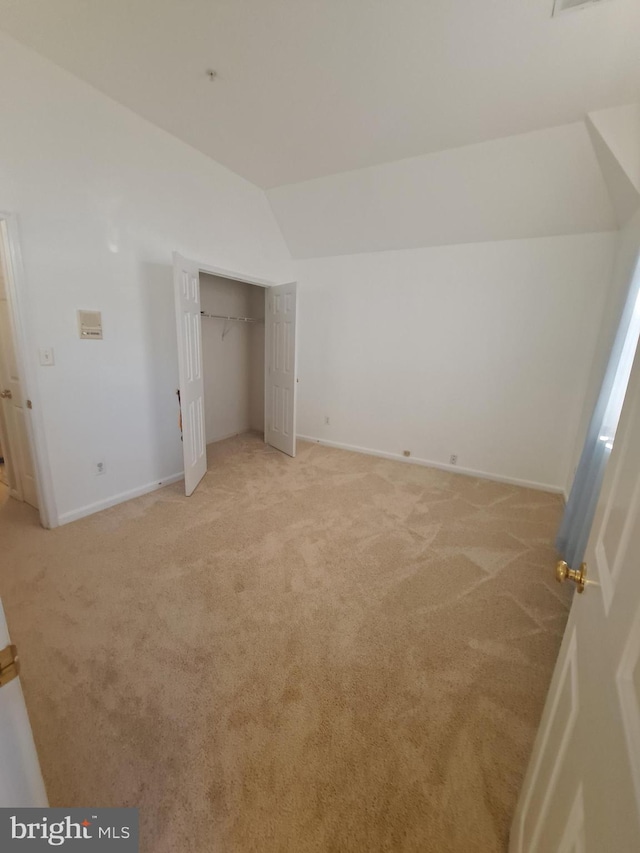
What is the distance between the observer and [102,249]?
254 centimetres

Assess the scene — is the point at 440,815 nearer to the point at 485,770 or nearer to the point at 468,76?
the point at 485,770

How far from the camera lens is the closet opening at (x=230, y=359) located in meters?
3.02

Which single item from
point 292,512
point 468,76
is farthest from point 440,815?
point 468,76

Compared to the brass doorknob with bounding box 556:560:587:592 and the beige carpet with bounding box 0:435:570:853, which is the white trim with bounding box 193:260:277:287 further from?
the brass doorknob with bounding box 556:560:587:592

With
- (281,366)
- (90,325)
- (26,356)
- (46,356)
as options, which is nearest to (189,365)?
(90,325)

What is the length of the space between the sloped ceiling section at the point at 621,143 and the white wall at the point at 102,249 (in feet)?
9.96

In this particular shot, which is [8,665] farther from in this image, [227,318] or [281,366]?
[227,318]

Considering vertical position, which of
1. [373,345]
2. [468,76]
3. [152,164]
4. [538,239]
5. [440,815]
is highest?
[468,76]

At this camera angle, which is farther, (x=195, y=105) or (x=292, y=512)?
(x=292, y=512)

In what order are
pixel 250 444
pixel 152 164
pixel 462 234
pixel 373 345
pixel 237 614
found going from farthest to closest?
1. pixel 250 444
2. pixel 373 345
3. pixel 462 234
4. pixel 152 164
5. pixel 237 614

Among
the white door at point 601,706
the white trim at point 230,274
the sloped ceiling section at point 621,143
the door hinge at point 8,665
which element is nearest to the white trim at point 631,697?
the white door at point 601,706

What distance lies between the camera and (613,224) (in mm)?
2904

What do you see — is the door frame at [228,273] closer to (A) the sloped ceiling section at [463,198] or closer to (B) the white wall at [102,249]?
(B) the white wall at [102,249]

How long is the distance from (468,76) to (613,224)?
1.94 meters
